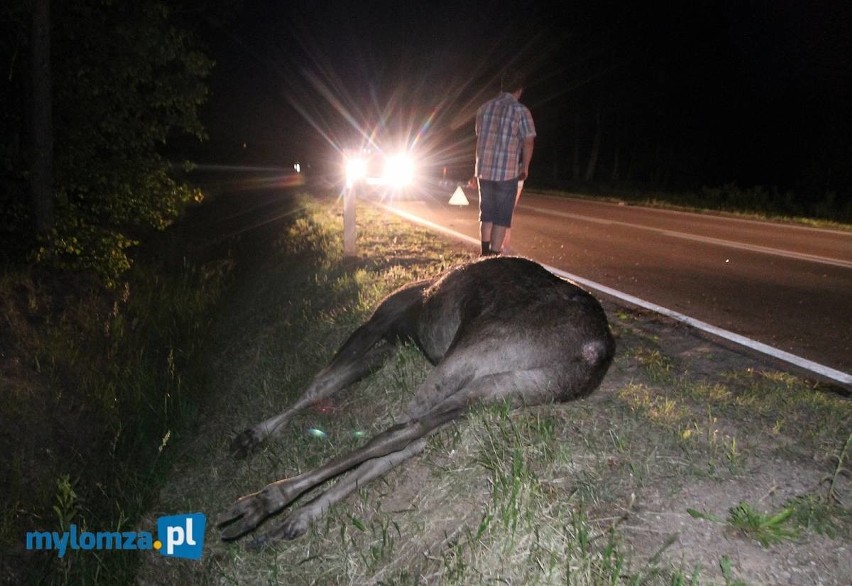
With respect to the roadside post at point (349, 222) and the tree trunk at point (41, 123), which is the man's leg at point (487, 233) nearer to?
the roadside post at point (349, 222)

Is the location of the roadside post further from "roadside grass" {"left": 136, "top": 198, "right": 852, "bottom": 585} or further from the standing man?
"roadside grass" {"left": 136, "top": 198, "right": 852, "bottom": 585}

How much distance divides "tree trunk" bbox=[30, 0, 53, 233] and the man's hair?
6.34 m

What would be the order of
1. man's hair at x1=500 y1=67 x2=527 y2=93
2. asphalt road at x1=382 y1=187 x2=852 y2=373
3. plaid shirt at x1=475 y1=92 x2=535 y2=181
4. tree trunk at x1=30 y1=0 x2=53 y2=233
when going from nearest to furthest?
asphalt road at x1=382 y1=187 x2=852 y2=373
plaid shirt at x1=475 y1=92 x2=535 y2=181
man's hair at x1=500 y1=67 x2=527 y2=93
tree trunk at x1=30 y1=0 x2=53 y2=233

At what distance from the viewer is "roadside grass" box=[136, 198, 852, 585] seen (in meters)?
2.57

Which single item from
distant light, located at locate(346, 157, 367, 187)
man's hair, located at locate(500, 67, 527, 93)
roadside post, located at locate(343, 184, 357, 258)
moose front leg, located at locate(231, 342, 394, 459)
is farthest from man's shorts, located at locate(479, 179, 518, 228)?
moose front leg, located at locate(231, 342, 394, 459)

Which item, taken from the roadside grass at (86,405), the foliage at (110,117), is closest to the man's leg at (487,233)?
the roadside grass at (86,405)

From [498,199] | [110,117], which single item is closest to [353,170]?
[498,199]

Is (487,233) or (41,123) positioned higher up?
(41,123)

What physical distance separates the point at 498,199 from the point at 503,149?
54 cm

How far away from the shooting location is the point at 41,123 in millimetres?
9523

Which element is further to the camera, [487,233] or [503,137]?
[487,233]

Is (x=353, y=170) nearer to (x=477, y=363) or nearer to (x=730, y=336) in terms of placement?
(x=730, y=336)

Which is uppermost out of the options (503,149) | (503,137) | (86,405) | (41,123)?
(41,123)

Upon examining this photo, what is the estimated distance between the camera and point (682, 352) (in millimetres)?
5000
